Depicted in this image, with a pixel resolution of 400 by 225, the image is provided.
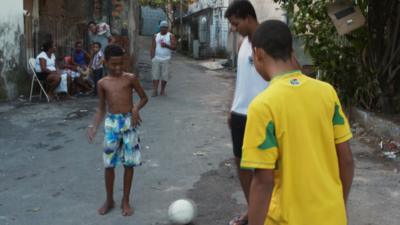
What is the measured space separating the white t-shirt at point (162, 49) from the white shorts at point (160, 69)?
0.09m

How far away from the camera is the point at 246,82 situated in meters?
4.15

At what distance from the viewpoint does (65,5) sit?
1438 centimetres

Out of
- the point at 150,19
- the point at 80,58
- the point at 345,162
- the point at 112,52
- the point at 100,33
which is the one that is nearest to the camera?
→ the point at 345,162

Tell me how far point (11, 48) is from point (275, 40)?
32.9 ft

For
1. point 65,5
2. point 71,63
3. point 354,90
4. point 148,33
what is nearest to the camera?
point 354,90

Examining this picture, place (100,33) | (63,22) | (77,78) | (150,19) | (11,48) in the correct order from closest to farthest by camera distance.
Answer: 1. (11,48)
2. (77,78)
3. (100,33)
4. (63,22)
5. (150,19)

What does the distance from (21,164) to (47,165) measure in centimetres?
35

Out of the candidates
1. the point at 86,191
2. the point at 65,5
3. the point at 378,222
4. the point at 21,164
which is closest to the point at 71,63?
the point at 65,5

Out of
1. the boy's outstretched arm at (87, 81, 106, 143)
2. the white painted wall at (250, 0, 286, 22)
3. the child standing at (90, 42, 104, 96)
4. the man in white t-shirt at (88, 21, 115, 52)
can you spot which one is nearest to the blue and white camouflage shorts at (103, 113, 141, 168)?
the boy's outstretched arm at (87, 81, 106, 143)

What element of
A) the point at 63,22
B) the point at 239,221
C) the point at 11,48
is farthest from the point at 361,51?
the point at 63,22

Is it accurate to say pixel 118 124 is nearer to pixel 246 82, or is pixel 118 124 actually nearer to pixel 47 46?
pixel 246 82

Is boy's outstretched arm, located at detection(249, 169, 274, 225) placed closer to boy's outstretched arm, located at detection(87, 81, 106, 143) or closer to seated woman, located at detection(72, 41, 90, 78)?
boy's outstretched arm, located at detection(87, 81, 106, 143)

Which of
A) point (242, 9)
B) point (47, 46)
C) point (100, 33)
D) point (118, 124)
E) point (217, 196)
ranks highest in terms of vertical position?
point (100, 33)

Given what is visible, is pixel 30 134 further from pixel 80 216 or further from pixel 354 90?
pixel 354 90
